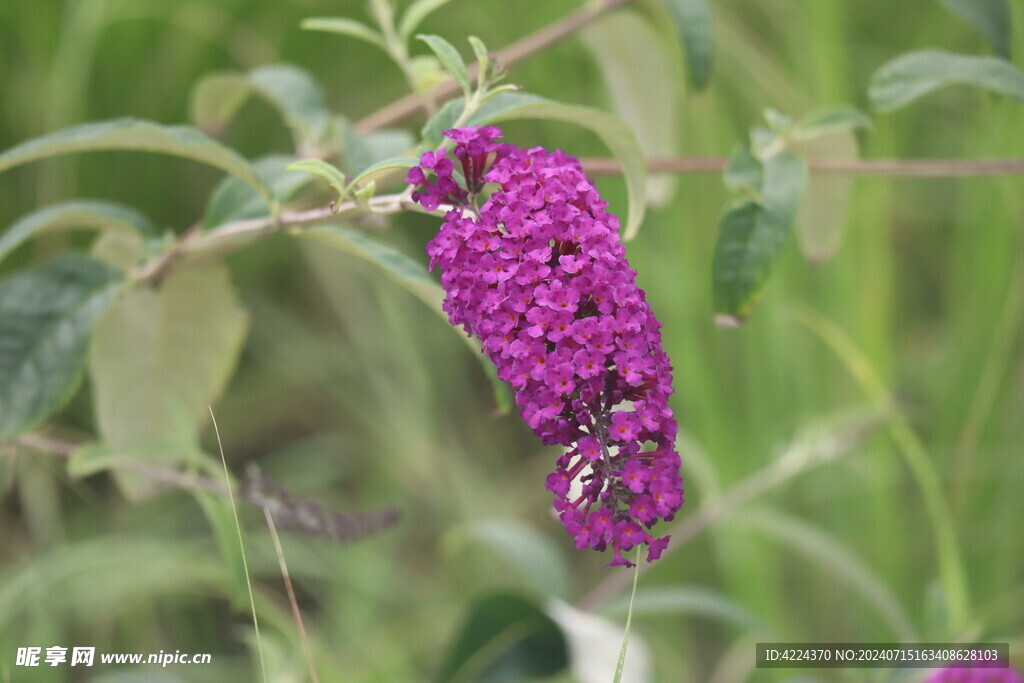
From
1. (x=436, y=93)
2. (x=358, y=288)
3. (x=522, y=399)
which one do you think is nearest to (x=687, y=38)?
(x=436, y=93)

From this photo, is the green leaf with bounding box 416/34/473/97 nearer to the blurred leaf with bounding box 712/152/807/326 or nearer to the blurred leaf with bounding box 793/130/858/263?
the blurred leaf with bounding box 712/152/807/326

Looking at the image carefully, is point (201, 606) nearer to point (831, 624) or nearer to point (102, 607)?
point (102, 607)

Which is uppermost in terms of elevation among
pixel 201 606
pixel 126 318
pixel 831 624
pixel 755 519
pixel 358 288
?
pixel 126 318

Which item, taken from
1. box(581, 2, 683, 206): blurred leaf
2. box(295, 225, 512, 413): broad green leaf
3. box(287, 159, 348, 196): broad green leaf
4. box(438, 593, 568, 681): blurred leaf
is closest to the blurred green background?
box(581, 2, 683, 206): blurred leaf

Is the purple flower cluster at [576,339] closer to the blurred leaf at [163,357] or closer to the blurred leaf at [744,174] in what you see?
the blurred leaf at [744,174]

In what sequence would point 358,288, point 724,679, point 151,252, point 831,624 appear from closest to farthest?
→ point 151,252
point 724,679
point 831,624
point 358,288

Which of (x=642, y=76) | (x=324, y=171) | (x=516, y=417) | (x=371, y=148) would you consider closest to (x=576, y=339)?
(x=324, y=171)

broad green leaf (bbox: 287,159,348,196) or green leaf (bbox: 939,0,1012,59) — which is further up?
green leaf (bbox: 939,0,1012,59)
